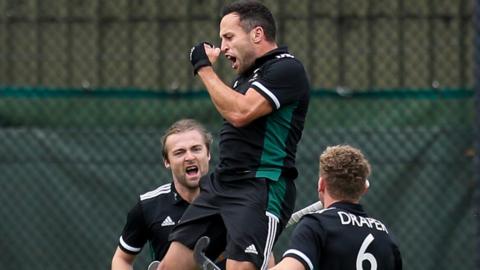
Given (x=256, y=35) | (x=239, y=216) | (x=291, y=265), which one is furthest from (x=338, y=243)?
(x=256, y=35)

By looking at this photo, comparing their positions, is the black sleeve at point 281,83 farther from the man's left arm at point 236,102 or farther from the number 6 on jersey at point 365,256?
the number 6 on jersey at point 365,256

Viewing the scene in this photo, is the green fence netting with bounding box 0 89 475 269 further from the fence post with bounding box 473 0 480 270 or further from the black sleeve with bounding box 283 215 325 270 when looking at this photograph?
the black sleeve with bounding box 283 215 325 270

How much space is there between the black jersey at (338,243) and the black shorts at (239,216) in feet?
0.62

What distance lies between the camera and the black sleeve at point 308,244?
574 centimetres

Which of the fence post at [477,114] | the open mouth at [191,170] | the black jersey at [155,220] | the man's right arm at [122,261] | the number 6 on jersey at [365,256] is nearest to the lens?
the number 6 on jersey at [365,256]

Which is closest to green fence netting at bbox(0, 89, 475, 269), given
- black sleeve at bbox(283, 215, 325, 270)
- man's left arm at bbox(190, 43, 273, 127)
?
man's left arm at bbox(190, 43, 273, 127)

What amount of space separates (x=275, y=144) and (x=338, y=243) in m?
0.56

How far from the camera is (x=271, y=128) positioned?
6.02m

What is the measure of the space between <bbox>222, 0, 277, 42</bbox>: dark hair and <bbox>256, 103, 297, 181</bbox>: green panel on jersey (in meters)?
0.38

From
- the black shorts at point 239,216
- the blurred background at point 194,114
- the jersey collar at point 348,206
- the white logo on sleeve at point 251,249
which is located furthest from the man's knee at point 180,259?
the blurred background at point 194,114

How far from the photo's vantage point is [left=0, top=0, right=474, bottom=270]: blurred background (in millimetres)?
8266

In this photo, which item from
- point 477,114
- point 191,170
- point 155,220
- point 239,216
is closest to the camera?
point 239,216

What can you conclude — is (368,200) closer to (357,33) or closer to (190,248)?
(357,33)

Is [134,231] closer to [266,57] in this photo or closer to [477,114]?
[266,57]
